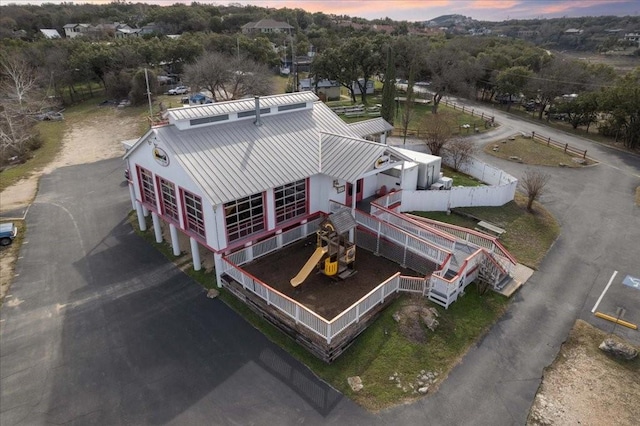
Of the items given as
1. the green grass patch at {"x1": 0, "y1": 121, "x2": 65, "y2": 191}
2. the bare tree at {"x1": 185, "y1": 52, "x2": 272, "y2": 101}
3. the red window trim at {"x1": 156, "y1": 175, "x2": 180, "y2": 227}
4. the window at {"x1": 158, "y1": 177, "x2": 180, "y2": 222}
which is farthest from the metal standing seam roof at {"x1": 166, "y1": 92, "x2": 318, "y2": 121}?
the bare tree at {"x1": 185, "y1": 52, "x2": 272, "y2": 101}

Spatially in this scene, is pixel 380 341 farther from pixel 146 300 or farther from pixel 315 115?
pixel 315 115

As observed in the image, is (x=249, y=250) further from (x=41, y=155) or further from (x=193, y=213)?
(x=41, y=155)

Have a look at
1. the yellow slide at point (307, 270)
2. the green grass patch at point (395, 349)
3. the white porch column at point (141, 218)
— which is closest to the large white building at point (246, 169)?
the white porch column at point (141, 218)

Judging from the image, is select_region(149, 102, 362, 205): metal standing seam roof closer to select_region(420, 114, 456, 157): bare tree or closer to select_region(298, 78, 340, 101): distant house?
select_region(420, 114, 456, 157): bare tree

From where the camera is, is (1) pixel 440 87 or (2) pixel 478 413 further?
(1) pixel 440 87

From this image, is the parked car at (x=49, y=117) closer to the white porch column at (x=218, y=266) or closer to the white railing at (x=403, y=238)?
the white porch column at (x=218, y=266)

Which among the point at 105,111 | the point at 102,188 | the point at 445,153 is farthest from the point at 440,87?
the point at 105,111

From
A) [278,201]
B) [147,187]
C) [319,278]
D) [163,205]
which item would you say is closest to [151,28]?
[147,187]
